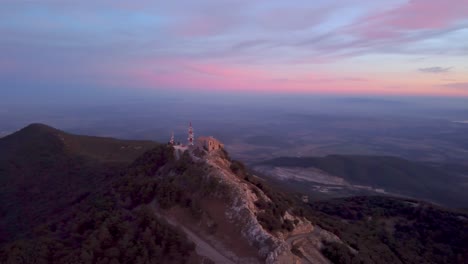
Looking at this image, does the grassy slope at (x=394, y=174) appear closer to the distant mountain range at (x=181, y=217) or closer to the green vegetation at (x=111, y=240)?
the distant mountain range at (x=181, y=217)

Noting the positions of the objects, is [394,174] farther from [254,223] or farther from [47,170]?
[254,223]

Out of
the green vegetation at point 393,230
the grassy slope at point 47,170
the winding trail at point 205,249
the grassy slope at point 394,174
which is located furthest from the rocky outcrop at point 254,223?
the grassy slope at point 394,174

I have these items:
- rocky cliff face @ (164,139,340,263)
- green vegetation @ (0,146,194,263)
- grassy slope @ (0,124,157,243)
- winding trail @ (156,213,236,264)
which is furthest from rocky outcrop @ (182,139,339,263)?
grassy slope @ (0,124,157,243)

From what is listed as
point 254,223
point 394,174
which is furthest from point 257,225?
point 394,174

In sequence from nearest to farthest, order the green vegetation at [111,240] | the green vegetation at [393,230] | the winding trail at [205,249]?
1. the green vegetation at [111,240]
2. the winding trail at [205,249]
3. the green vegetation at [393,230]

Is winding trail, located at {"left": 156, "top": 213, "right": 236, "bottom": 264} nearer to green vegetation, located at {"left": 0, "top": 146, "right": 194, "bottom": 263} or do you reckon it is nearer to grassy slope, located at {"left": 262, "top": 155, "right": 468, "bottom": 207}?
green vegetation, located at {"left": 0, "top": 146, "right": 194, "bottom": 263}

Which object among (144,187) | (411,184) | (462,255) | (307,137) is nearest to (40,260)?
(144,187)
